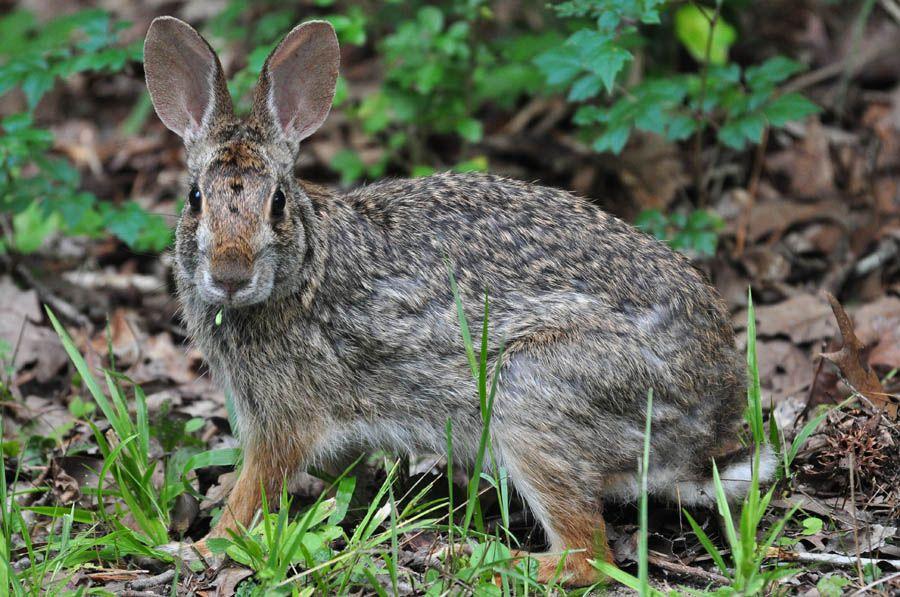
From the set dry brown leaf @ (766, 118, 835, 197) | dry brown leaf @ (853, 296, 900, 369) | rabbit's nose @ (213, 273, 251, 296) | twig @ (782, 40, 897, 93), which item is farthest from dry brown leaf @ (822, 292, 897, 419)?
twig @ (782, 40, 897, 93)

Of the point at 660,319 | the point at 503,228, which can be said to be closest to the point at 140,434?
the point at 503,228

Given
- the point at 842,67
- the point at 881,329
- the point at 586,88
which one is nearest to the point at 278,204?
the point at 586,88

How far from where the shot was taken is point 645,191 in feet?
28.4

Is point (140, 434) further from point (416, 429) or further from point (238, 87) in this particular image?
point (238, 87)

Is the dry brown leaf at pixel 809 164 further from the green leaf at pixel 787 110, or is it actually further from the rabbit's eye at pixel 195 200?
the rabbit's eye at pixel 195 200

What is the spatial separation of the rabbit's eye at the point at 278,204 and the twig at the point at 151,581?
167 cm

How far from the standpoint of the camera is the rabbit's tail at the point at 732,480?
5137mm

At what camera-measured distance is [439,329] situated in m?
5.39

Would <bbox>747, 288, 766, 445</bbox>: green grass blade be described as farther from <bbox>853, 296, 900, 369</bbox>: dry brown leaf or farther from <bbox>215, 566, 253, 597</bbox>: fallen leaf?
<bbox>215, 566, 253, 597</bbox>: fallen leaf

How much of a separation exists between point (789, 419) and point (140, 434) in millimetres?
3542

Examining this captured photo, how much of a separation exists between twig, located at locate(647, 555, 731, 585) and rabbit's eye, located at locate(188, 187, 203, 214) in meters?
2.61

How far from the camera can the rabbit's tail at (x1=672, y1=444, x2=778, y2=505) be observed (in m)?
5.14

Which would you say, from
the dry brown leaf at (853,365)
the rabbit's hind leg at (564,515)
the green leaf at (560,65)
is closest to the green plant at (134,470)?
the rabbit's hind leg at (564,515)

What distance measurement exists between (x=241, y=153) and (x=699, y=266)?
265 cm
